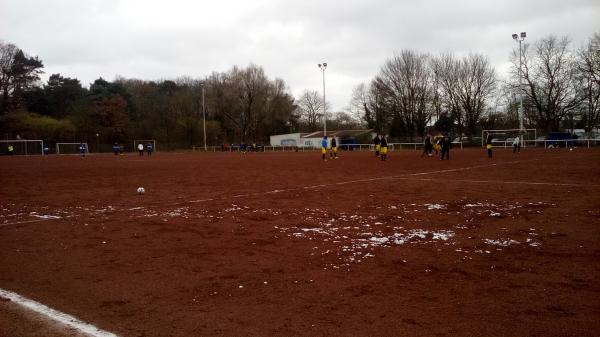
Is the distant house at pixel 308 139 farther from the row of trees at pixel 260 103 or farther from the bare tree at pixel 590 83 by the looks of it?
the bare tree at pixel 590 83

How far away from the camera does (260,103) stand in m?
80.1

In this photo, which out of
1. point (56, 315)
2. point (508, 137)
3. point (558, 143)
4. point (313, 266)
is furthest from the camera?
point (508, 137)

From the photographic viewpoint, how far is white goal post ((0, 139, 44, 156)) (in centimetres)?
6127

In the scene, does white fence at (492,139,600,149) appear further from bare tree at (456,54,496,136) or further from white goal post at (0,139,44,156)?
white goal post at (0,139,44,156)

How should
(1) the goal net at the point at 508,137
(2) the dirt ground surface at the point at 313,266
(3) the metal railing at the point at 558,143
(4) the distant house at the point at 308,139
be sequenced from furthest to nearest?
(4) the distant house at the point at 308,139 < (1) the goal net at the point at 508,137 < (3) the metal railing at the point at 558,143 < (2) the dirt ground surface at the point at 313,266

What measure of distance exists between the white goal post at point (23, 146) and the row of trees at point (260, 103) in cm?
450

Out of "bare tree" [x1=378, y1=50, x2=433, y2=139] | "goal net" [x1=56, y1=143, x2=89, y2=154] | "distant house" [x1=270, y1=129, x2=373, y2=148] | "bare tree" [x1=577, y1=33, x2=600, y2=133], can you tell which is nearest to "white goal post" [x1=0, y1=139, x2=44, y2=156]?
"goal net" [x1=56, y1=143, x2=89, y2=154]

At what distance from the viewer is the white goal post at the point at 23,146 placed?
61.3 m

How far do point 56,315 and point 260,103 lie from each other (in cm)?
7731

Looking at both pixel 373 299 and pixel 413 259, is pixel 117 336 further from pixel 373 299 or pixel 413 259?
pixel 413 259

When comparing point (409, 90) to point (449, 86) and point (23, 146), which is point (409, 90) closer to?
point (449, 86)

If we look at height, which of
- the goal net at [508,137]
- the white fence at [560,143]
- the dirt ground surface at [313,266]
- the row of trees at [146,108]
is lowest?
the dirt ground surface at [313,266]

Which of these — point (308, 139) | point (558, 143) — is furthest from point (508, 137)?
point (308, 139)

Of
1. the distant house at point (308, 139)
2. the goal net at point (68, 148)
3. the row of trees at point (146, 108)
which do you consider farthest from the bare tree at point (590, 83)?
the goal net at point (68, 148)
